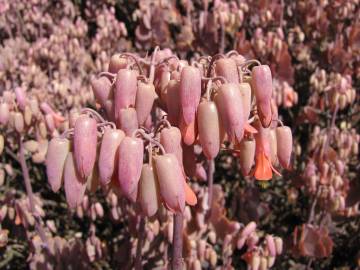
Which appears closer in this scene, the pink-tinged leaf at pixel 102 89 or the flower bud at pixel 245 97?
the flower bud at pixel 245 97

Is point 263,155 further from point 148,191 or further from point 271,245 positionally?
point 271,245

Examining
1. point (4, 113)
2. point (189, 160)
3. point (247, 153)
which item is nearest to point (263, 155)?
point (247, 153)

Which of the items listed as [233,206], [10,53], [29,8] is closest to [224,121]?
[233,206]

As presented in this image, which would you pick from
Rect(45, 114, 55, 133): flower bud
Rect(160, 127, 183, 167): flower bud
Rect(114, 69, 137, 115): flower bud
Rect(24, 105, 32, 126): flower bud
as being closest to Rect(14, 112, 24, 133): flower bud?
Rect(24, 105, 32, 126): flower bud

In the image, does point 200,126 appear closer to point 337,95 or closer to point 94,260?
point 94,260

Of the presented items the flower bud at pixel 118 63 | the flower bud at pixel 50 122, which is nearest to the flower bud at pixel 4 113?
the flower bud at pixel 50 122

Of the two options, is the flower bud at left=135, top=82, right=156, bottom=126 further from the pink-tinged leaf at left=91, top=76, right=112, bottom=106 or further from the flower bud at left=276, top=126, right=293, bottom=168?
the flower bud at left=276, top=126, right=293, bottom=168

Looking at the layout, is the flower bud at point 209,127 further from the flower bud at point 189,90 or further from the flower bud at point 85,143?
the flower bud at point 85,143
